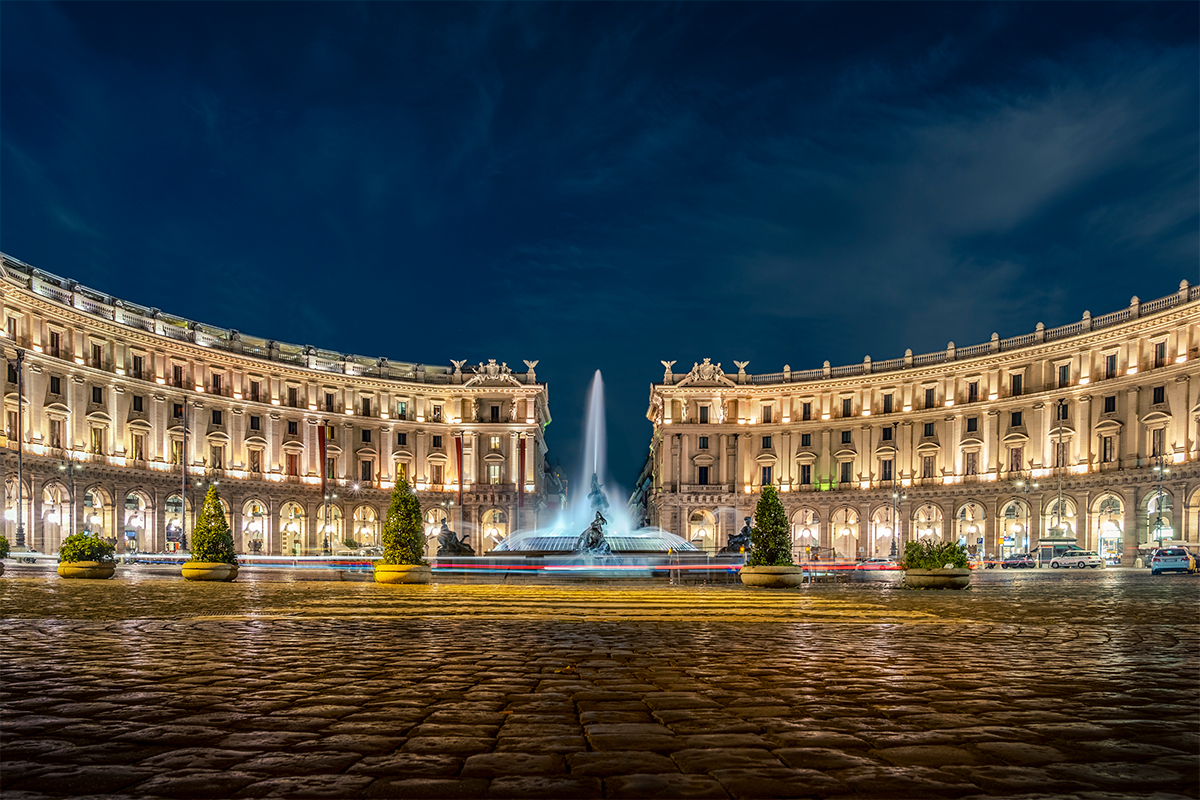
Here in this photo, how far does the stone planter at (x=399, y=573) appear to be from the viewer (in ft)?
76.6

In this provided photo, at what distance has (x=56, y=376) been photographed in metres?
52.2

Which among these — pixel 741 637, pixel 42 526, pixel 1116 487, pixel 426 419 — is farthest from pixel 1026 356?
pixel 42 526

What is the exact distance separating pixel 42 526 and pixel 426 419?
35.7 meters

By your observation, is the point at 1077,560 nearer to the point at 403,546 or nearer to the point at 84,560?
the point at 403,546

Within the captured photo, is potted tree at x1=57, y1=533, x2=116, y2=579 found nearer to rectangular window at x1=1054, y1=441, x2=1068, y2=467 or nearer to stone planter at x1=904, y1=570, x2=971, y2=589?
stone planter at x1=904, y1=570, x2=971, y2=589

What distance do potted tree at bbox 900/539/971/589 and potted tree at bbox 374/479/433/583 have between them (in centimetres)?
1319

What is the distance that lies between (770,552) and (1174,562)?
2686cm

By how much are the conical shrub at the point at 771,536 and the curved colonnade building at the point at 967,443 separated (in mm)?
23135

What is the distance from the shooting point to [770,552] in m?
22.3

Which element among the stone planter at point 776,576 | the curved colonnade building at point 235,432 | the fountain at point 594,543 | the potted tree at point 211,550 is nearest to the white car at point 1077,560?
the fountain at point 594,543

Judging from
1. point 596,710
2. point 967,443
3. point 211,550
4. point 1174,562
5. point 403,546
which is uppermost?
point 967,443

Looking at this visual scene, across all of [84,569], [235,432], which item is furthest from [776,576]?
[235,432]

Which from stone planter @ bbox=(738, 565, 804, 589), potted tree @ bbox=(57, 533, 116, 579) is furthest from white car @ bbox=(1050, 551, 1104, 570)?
potted tree @ bbox=(57, 533, 116, 579)

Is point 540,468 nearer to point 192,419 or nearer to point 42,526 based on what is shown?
point 192,419
